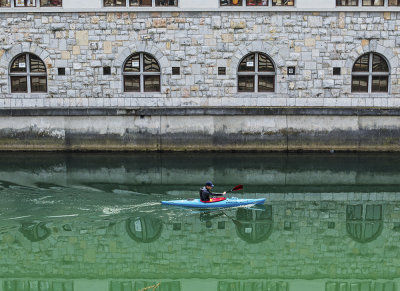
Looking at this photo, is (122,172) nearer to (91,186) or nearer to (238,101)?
(91,186)

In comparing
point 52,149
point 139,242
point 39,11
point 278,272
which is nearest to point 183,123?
point 52,149

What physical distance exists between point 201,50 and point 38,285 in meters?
11.3

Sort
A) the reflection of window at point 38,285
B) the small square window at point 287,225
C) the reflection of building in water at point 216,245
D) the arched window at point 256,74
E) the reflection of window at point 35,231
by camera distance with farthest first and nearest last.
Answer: the arched window at point 256,74
the small square window at point 287,225
the reflection of window at point 35,231
the reflection of building in water at point 216,245
the reflection of window at point 38,285

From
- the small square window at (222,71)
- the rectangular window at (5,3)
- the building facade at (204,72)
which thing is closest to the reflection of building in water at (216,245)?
the building facade at (204,72)

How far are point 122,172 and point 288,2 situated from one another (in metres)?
7.54

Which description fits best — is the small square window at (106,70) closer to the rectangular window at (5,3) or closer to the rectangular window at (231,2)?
the rectangular window at (5,3)

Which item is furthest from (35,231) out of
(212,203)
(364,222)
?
(364,222)

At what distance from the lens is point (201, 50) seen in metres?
19.0

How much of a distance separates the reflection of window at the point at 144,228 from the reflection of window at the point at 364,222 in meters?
3.82

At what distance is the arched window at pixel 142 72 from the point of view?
63.1ft

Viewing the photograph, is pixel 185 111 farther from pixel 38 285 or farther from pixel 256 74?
pixel 38 285

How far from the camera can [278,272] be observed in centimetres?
973

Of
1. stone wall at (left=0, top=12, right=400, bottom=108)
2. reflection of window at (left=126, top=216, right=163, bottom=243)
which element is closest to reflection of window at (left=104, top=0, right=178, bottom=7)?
stone wall at (left=0, top=12, right=400, bottom=108)

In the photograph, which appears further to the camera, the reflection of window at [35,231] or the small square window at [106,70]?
the small square window at [106,70]
